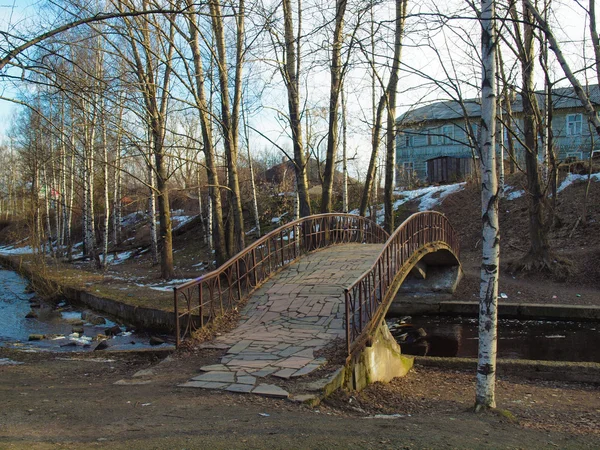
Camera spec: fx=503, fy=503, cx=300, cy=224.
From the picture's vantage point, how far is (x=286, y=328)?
7.48 metres

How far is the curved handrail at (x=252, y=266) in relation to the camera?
7.41 metres

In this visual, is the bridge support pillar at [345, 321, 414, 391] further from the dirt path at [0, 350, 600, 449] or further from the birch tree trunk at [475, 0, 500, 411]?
the birch tree trunk at [475, 0, 500, 411]

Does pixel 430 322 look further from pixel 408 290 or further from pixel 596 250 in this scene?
pixel 596 250

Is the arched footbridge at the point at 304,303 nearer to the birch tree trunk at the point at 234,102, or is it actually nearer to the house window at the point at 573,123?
the birch tree trunk at the point at 234,102

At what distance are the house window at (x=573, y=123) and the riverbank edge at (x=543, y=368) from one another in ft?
95.2

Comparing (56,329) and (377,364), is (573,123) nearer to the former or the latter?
(377,364)

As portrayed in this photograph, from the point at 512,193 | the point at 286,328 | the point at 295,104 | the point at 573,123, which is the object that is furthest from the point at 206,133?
the point at 573,123

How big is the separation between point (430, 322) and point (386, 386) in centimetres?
729

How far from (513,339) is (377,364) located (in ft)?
19.3

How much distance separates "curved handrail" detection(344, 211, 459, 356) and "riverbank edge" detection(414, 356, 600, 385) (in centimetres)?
168

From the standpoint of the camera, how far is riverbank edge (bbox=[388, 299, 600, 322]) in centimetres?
1249

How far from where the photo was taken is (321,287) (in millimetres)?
9094

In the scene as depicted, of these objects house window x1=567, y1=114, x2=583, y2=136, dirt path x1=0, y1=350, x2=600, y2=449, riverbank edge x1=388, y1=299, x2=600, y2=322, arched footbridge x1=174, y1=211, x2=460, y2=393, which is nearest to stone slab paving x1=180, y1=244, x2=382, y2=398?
arched footbridge x1=174, y1=211, x2=460, y2=393

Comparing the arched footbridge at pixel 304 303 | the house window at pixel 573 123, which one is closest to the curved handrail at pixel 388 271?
the arched footbridge at pixel 304 303
